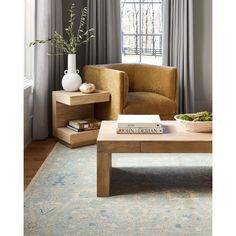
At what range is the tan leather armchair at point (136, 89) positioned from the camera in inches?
166

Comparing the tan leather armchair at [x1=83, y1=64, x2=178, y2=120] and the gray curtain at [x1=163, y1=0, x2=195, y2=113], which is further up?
the gray curtain at [x1=163, y1=0, x2=195, y2=113]

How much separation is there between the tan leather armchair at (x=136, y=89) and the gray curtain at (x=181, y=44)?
0.62 m

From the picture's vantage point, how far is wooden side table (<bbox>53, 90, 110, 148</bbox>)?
13.4 feet

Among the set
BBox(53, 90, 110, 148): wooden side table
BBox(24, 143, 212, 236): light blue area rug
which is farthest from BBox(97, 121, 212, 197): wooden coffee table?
BBox(53, 90, 110, 148): wooden side table

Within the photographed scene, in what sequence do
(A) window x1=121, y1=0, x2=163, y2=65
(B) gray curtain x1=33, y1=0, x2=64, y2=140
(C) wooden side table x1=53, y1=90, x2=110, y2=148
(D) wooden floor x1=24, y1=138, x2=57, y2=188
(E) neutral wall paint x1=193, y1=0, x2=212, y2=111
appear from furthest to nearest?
(A) window x1=121, y1=0, x2=163, y2=65, (E) neutral wall paint x1=193, y1=0, x2=212, y2=111, (B) gray curtain x1=33, y1=0, x2=64, y2=140, (C) wooden side table x1=53, y1=90, x2=110, y2=148, (D) wooden floor x1=24, y1=138, x2=57, y2=188

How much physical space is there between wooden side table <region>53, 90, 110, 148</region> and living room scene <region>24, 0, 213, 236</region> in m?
0.01

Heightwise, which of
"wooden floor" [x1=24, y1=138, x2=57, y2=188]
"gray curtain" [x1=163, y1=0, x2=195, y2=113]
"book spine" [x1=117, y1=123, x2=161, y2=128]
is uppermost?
"gray curtain" [x1=163, y1=0, x2=195, y2=113]

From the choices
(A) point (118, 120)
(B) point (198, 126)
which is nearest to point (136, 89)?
(A) point (118, 120)

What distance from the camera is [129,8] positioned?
557 centimetres

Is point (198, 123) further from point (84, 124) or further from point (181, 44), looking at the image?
point (181, 44)

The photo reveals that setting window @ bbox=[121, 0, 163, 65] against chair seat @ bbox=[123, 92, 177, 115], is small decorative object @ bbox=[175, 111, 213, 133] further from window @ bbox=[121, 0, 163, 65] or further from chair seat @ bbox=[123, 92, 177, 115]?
window @ bbox=[121, 0, 163, 65]

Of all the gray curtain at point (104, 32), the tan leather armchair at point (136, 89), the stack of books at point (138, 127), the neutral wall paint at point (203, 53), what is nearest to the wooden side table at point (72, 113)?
the tan leather armchair at point (136, 89)

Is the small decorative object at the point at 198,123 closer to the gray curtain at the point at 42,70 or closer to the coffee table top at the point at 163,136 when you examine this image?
the coffee table top at the point at 163,136
